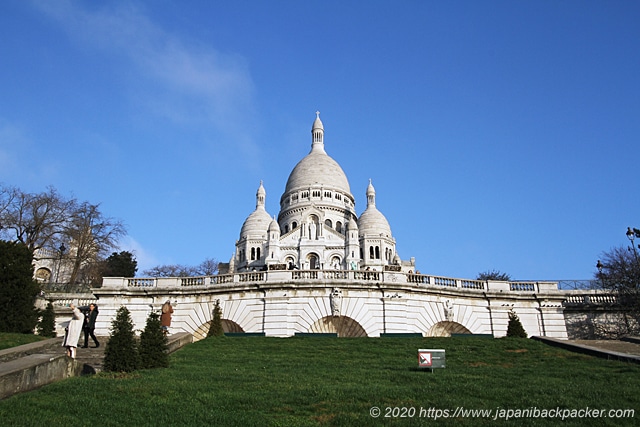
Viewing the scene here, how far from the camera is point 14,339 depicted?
20453mm

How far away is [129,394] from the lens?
448 inches

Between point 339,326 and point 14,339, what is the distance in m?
12.9

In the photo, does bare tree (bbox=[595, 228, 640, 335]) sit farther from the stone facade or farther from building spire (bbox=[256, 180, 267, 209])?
building spire (bbox=[256, 180, 267, 209])

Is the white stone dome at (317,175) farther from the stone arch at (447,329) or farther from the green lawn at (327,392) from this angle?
the green lawn at (327,392)

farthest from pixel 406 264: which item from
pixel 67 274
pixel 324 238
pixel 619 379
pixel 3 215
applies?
pixel 619 379

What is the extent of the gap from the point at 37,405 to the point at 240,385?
3.88m

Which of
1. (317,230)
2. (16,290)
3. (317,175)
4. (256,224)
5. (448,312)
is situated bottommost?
(448,312)

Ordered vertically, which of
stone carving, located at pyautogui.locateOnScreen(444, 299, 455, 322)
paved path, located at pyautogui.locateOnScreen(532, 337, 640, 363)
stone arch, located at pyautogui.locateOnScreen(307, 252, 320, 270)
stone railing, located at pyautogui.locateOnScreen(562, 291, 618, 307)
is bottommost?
paved path, located at pyautogui.locateOnScreen(532, 337, 640, 363)

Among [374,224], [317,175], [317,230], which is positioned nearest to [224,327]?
[317,230]

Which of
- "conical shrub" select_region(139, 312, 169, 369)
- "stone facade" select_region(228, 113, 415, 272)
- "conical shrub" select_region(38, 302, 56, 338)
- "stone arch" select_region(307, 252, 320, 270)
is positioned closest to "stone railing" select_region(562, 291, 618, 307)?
"conical shrub" select_region(139, 312, 169, 369)

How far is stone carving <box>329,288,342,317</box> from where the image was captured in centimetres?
2575

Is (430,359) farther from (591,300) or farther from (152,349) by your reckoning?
(591,300)

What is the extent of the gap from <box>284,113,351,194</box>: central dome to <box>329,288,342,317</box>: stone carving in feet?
241

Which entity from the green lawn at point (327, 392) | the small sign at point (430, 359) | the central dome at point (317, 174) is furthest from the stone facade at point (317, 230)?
the small sign at point (430, 359)
